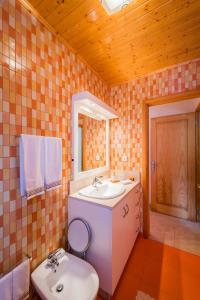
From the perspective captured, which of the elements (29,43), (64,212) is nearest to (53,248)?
(64,212)

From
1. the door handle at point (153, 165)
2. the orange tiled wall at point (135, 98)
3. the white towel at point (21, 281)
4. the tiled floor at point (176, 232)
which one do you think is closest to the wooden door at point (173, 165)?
the door handle at point (153, 165)

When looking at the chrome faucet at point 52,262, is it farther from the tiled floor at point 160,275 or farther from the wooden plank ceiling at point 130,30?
the wooden plank ceiling at point 130,30

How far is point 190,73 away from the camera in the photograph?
167cm

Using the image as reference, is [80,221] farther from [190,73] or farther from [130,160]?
[190,73]

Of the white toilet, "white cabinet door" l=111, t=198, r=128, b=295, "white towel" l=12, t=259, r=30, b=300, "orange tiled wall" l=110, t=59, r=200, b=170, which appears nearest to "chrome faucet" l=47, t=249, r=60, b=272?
the white toilet

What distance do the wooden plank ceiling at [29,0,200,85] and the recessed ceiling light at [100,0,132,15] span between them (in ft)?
0.15

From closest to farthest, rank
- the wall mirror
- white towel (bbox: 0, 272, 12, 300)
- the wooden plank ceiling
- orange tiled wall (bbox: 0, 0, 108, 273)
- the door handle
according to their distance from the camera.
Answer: white towel (bbox: 0, 272, 12, 300) → orange tiled wall (bbox: 0, 0, 108, 273) → the wooden plank ceiling → the wall mirror → the door handle

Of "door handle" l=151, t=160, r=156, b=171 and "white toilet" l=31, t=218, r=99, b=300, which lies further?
"door handle" l=151, t=160, r=156, b=171

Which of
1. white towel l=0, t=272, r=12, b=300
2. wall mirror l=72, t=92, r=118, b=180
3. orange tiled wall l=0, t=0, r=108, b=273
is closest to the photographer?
white towel l=0, t=272, r=12, b=300

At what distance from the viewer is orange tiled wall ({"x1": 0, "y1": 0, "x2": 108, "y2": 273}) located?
0.88 m

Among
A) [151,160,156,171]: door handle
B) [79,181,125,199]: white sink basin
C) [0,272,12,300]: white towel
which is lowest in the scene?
[0,272,12,300]: white towel

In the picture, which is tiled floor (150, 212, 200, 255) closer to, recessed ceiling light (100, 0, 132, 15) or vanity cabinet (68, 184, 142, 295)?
vanity cabinet (68, 184, 142, 295)

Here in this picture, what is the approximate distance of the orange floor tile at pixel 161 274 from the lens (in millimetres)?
1212

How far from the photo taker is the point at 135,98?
205cm
